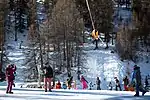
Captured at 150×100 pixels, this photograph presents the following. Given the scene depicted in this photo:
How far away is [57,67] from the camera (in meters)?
61.5

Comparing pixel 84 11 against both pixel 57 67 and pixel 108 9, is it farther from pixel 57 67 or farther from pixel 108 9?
pixel 57 67

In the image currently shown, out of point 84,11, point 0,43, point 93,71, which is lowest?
point 93,71

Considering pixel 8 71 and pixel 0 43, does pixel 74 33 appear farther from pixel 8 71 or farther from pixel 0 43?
pixel 8 71

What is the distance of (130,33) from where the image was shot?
222 feet

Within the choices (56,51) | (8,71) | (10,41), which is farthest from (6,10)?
(8,71)

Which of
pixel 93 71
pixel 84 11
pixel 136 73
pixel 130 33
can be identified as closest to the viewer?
pixel 136 73

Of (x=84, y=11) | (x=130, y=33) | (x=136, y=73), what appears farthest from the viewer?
(x=84, y=11)

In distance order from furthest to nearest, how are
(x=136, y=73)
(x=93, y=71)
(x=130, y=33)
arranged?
(x=130, y=33)
(x=93, y=71)
(x=136, y=73)

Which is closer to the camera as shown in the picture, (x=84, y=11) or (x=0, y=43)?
(x=0, y=43)

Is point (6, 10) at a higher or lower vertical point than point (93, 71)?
higher

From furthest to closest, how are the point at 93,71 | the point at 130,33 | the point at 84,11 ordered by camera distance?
1. the point at 84,11
2. the point at 130,33
3. the point at 93,71

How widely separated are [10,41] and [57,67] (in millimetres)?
16547

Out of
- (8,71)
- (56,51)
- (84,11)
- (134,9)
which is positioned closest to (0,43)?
(56,51)

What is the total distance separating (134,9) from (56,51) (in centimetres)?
2033
